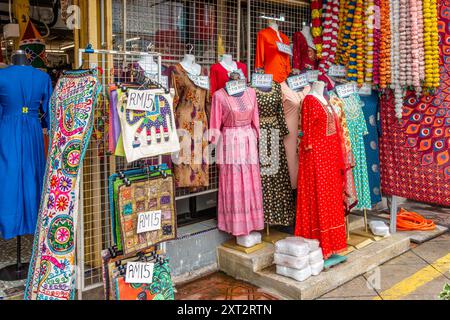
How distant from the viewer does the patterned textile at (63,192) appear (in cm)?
287

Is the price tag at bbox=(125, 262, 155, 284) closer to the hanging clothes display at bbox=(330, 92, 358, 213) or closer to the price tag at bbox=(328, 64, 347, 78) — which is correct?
the hanging clothes display at bbox=(330, 92, 358, 213)

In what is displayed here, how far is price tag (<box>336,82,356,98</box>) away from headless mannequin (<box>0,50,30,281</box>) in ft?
9.43

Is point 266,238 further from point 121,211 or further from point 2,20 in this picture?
point 2,20

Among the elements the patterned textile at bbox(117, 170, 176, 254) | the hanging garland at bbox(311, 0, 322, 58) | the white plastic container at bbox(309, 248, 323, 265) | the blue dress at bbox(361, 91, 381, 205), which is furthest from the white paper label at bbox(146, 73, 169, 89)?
the blue dress at bbox(361, 91, 381, 205)

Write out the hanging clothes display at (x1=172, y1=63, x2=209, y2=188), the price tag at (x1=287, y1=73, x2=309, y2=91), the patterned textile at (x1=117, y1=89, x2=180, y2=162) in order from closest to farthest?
the patterned textile at (x1=117, y1=89, x2=180, y2=162), the hanging clothes display at (x1=172, y1=63, x2=209, y2=188), the price tag at (x1=287, y1=73, x2=309, y2=91)

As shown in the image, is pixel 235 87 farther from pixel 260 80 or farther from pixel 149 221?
pixel 149 221

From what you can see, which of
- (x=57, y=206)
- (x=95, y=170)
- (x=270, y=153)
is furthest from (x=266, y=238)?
(x=57, y=206)

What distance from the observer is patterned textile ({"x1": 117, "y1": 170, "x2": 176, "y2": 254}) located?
2.86 m

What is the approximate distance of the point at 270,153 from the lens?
13.8 feet

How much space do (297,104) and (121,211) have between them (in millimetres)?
2136

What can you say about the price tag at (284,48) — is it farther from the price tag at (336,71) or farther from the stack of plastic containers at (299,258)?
the stack of plastic containers at (299,258)

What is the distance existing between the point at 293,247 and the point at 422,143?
1.99 metres

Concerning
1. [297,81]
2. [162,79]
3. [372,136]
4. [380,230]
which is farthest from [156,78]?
[380,230]

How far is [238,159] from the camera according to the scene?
3957mm
